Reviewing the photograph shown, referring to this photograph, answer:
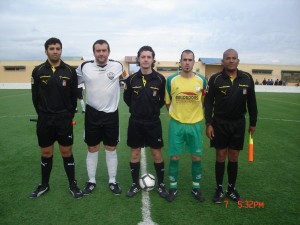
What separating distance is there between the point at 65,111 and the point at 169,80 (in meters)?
1.68

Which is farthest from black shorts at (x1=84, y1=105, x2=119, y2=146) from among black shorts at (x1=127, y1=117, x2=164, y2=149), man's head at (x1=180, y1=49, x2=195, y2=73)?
man's head at (x1=180, y1=49, x2=195, y2=73)

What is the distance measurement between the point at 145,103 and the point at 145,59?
673mm

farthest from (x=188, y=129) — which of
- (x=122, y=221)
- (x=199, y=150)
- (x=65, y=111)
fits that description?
(x=65, y=111)

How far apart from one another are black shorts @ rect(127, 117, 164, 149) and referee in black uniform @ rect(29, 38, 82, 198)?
0.98 metres

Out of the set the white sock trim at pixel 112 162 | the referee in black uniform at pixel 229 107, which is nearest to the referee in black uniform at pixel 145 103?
the white sock trim at pixel 112 162

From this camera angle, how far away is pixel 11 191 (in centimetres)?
466

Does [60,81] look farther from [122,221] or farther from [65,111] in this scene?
[122,221]

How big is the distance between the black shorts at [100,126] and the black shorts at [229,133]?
1620mm

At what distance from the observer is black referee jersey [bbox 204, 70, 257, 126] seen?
4129mm

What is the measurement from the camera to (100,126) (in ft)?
14.8

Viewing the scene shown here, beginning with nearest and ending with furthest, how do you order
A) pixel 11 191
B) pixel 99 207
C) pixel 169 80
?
1. pixel 99 207
2. pixel 169 80
3. pixel 11 191

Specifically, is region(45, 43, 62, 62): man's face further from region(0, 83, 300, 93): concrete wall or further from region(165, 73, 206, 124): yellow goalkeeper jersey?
region(0, 83, 300, 93): concrete wall

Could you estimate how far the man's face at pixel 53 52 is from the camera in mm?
4152

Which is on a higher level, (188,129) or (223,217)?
(188,129)
